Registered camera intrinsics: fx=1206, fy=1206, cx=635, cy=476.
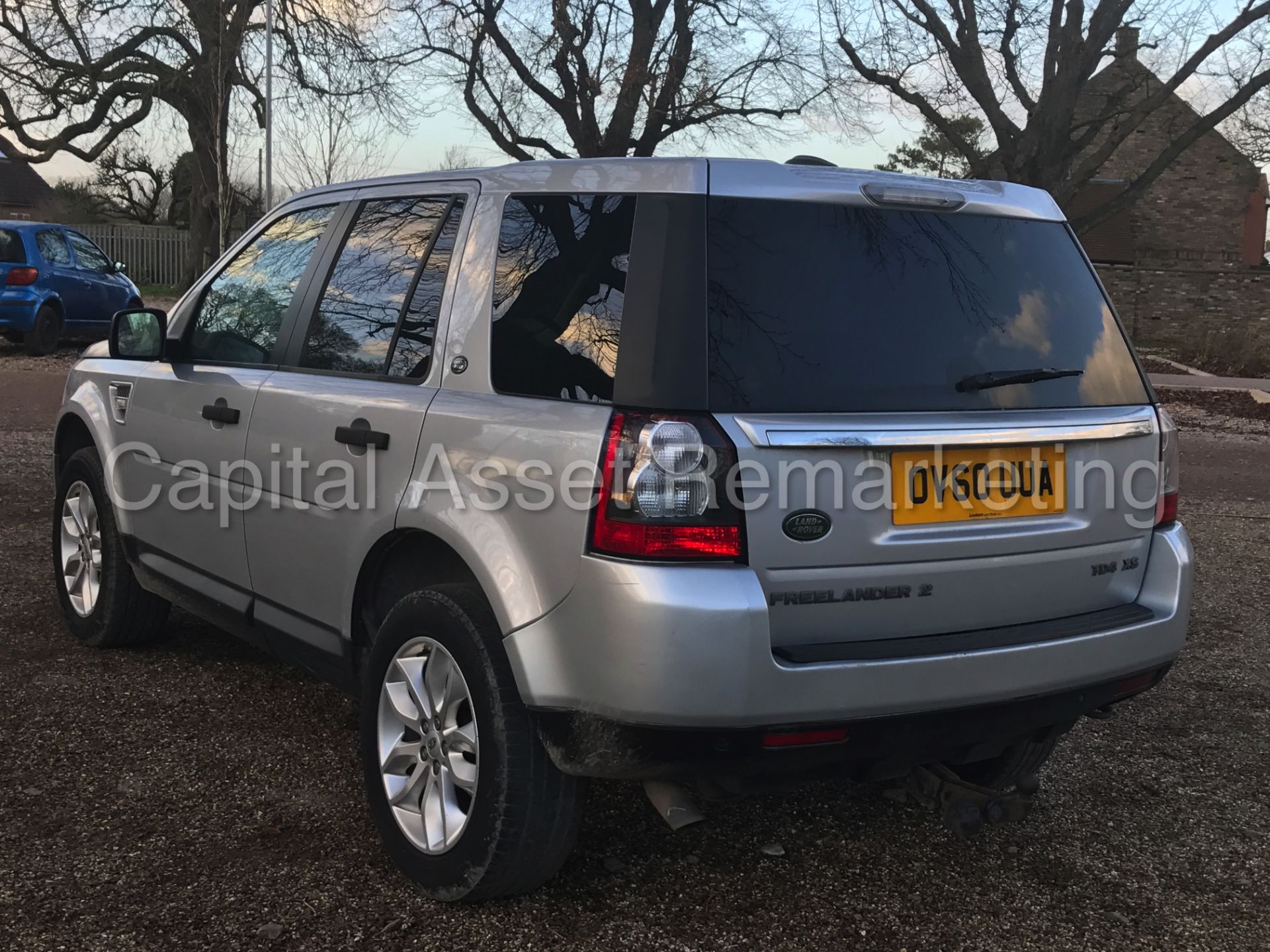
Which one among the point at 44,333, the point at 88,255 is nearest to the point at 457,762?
the point at 44,333

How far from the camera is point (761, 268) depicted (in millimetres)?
2568

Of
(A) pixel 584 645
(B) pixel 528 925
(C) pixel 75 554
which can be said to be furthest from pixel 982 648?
(C) pixel 75 554

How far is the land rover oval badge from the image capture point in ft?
7.91

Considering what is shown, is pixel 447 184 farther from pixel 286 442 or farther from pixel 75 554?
pixel 75 554

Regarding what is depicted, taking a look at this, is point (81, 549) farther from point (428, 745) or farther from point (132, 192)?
point (132, 192)

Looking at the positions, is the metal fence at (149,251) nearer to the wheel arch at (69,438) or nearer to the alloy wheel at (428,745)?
the wheel arch at (69,438)

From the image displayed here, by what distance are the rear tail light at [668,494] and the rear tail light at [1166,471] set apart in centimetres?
131

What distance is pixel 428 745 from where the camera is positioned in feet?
9.41

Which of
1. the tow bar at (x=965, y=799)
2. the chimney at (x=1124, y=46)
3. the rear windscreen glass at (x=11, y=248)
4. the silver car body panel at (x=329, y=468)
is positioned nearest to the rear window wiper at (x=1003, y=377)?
the tow bar at (x=965, y=799)

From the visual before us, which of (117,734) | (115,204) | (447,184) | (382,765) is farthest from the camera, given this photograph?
(115,204)

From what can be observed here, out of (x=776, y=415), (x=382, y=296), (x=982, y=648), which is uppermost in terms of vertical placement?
(x=382, y=296)

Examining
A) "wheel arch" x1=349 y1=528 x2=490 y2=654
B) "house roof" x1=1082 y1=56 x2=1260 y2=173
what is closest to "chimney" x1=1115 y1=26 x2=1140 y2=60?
"house roof" x1=1082 y1=56 x2=1260 y2=173

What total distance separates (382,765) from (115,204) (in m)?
46.9

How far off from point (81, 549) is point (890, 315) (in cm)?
353
